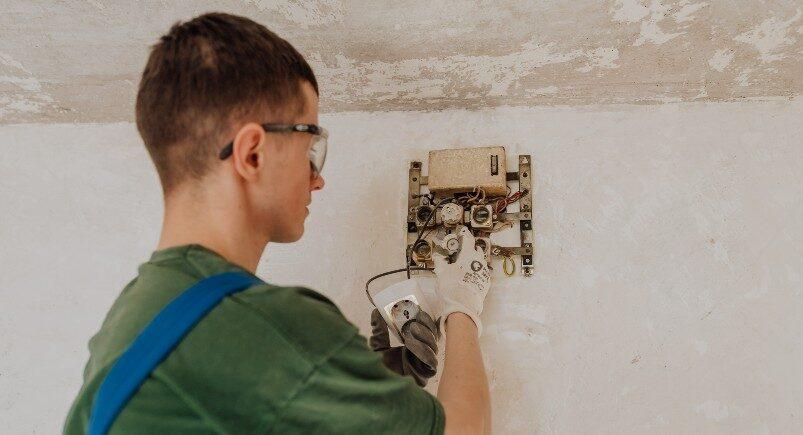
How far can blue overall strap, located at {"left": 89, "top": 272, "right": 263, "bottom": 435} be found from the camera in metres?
0.64

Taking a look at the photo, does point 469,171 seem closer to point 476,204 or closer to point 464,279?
point 476,204

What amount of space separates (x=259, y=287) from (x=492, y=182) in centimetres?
75

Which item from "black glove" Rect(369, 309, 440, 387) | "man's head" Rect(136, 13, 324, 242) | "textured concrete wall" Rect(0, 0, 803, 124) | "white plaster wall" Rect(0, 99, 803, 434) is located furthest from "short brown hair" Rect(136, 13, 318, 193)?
"white plaster wall" Rect(0, 99, 803, 434)

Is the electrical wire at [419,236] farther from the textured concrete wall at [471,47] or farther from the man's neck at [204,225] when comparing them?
the man's neck at [204,225]

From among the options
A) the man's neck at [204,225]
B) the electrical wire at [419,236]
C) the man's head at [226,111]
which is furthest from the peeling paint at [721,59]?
the man's neck at [204,225]

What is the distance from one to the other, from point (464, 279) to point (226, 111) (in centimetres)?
63

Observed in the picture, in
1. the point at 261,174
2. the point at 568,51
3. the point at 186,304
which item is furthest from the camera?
the point at 568,51

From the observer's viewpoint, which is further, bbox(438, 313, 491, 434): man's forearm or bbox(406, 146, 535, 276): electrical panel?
bbox(406, 146, 535, 276): electrical panel

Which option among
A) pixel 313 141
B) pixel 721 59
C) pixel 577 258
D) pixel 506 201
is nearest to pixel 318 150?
pixel 313 141

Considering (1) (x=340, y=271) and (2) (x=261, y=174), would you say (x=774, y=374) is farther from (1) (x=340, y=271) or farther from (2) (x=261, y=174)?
(2) (x=261, y=174)

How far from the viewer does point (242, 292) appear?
2.26 feet

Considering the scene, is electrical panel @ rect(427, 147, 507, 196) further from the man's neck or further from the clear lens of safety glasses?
the man's neck

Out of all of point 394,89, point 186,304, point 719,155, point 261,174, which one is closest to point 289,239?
point 261,174

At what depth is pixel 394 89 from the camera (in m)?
1.40
